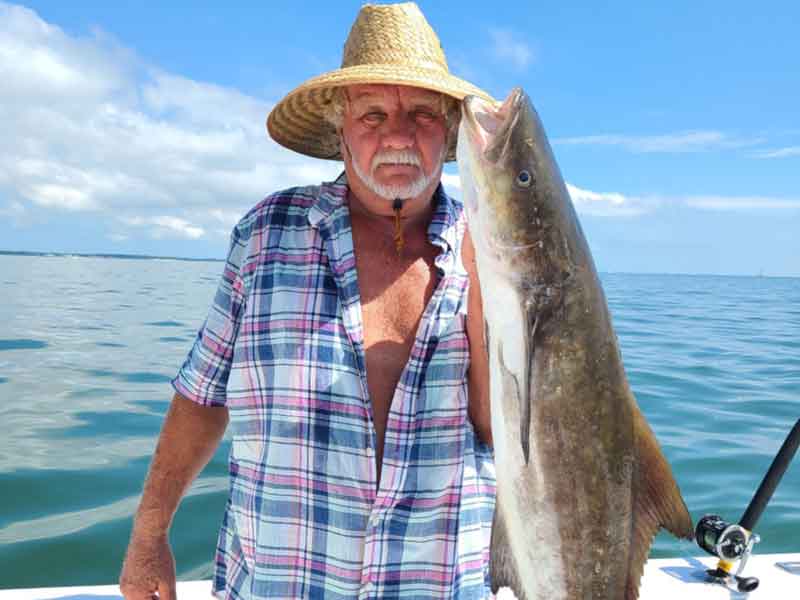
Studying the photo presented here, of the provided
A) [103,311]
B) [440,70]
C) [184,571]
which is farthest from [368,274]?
[103,311]

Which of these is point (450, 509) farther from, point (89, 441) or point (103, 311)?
point (103, 311)

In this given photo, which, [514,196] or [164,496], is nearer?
[514,196]

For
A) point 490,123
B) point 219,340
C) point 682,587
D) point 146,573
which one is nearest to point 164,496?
point 146,573

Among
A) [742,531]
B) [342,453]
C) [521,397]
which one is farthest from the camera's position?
[742,531]

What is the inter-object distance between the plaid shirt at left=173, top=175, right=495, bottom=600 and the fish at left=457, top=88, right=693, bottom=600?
40 cm

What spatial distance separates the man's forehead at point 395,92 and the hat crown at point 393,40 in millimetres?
89

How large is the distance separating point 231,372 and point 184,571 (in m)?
2.54

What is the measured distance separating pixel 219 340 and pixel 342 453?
649 millimetres

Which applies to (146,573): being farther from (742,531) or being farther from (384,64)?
(742,531)

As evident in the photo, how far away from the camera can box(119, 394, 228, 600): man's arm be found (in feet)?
8.81

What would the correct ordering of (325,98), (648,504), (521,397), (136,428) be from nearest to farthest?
1. (521,397)
2. (648,504)
3. (325,98)
4. (136,428)

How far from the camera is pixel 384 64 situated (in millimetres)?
2514

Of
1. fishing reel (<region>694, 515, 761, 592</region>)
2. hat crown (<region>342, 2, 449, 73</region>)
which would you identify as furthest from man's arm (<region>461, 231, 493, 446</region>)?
fishing reel (<region>694, 515, 761, 592</region>)

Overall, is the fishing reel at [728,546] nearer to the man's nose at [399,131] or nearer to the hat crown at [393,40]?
the man's nose at [399,131]
